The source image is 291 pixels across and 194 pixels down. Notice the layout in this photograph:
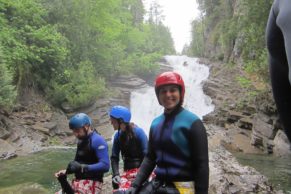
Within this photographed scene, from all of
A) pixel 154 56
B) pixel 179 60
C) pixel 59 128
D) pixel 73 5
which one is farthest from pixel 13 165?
pixel 179 60

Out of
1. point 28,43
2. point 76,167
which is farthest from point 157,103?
point 76,167

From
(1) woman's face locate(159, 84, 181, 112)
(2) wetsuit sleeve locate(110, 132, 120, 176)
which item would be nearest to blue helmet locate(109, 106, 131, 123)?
(2) wetsuit sleeve locate(110, 132, 120, 176)

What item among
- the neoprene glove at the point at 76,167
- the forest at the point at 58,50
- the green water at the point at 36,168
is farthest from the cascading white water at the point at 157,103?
the neoprene glove at the point at 76,167

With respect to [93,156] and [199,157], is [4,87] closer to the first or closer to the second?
[93,156]

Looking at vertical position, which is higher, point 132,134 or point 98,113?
point 132,134

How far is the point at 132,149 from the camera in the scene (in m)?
4.99

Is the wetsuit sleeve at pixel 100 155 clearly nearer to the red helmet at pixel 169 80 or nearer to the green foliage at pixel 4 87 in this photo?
the red helmet at pixel 169 80

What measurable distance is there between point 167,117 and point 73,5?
3062cm

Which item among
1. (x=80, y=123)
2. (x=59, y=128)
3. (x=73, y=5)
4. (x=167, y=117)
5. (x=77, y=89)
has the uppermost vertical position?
(x=73, y=5)

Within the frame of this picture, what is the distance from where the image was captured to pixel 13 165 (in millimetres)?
14609

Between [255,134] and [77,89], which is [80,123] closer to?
[255,134]

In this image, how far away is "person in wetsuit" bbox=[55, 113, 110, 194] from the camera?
4488mm

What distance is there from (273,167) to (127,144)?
34.5 feet

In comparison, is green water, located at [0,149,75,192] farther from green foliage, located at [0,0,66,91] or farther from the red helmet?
the red helmet
